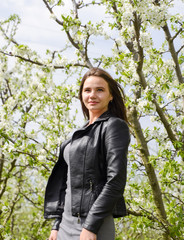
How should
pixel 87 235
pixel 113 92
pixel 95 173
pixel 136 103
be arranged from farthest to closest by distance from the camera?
pixel 136 103
pixel 113 92
pixel 95 173
pixel 87 235

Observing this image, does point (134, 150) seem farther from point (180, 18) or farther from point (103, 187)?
point (103, 187)

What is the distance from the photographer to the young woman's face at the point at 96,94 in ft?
6.67

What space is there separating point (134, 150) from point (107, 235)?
10.2 ft

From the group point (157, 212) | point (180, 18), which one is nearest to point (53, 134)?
point (157, 212)

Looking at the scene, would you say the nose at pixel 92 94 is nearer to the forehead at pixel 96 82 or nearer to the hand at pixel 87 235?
the forehead at pixel 96 82

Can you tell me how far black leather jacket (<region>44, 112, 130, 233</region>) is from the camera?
1624 millimetres

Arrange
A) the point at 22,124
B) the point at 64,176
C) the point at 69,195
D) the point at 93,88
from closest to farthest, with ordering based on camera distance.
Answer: the point at 69,195, the point at 93,88, the point at 64,176, the point at 22,124

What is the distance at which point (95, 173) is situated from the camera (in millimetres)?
1744

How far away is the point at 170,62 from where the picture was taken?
5391mm

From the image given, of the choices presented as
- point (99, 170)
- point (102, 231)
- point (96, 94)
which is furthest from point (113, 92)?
point (102, 231)

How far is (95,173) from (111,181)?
141mm

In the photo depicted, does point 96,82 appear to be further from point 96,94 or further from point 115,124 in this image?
point 115,124

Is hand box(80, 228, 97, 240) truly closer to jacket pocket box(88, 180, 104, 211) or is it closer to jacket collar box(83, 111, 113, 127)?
jacket pocket box(88, 180, 104, 211)

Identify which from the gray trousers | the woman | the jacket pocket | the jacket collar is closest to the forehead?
the woman
